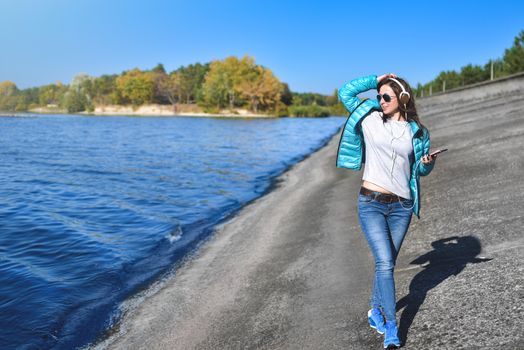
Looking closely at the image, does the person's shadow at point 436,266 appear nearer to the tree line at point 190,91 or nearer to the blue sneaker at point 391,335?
the blue sneaker at point 391,335

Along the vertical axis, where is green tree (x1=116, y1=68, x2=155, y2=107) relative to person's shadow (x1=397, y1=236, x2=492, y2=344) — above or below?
above

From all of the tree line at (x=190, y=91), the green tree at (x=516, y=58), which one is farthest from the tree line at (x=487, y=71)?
the tree line at (x=190, y=91)

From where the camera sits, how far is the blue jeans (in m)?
4.35

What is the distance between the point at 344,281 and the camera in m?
6.81

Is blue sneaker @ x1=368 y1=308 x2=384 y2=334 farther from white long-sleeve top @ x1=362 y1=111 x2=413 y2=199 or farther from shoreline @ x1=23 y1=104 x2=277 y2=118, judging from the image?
shoreline @ x1=23 y1=104 x2=277 y2=118

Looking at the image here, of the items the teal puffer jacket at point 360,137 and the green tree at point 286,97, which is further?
the green tree at point 286,97

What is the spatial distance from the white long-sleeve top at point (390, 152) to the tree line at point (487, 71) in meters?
65.8

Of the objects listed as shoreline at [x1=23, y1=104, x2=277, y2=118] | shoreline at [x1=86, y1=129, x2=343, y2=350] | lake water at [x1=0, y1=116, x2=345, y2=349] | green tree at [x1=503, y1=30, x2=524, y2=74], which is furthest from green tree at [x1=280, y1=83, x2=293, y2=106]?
shoreline at [x1=86, y1=129, x2=343, y2=350]

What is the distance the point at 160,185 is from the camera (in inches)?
778

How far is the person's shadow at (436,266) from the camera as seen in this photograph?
528cm

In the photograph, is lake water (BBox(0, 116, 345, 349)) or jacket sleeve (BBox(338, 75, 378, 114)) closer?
jacket sleeve (BBox(338, 75, 378, 114))

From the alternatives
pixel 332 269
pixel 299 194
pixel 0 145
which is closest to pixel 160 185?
pixel 299 194

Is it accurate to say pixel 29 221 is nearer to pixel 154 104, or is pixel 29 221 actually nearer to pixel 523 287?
pixel 523 287

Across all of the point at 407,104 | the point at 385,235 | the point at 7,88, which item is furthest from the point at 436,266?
the point at 7,88
